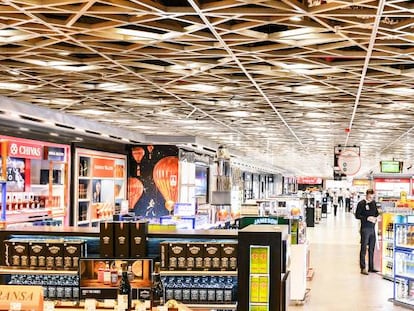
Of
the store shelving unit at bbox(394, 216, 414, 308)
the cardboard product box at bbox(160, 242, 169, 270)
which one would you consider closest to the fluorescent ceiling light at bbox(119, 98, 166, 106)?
the store shelving unit at bbox(394, 216, 414, 308)

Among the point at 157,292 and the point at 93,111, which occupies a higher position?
the point at 93,111

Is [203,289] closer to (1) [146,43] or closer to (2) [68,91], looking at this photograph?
(1) [146,43]

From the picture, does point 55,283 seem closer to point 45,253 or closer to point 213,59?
point 45,253

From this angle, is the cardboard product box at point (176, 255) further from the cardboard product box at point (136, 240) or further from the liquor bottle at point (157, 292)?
the cardboard product box at point (136, 240)

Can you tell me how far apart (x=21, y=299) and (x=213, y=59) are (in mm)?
4774

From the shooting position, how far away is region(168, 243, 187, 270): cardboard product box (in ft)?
21.0

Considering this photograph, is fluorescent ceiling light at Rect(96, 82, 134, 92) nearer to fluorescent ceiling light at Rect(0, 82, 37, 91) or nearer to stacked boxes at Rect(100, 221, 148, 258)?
fluorescent ceiling light at Rect(0, 82, 37, 91)

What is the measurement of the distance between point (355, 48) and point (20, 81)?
4.76 metres

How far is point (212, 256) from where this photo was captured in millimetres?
6387

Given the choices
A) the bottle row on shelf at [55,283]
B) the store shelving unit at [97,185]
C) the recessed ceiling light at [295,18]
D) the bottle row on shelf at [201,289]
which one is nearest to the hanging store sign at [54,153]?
the store shelving unit at [97,185]

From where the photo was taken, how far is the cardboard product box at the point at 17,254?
6559 mm

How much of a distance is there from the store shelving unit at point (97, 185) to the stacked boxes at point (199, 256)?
8.22m

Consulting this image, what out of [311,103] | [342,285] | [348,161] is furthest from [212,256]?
[348,161]

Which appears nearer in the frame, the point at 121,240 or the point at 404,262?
the point at 121,240
